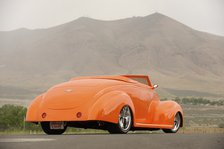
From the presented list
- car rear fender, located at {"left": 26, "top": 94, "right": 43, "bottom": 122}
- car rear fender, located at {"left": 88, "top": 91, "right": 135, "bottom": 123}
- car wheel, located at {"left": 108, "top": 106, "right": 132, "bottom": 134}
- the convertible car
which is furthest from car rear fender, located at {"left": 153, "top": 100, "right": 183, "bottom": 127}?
car rear fender, located at {"left": 26, "top": 94, "right": 43, "bottom": 122}

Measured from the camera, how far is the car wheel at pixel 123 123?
30.4ft

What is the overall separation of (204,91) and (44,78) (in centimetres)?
4773

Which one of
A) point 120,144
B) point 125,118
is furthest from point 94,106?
point 120,144

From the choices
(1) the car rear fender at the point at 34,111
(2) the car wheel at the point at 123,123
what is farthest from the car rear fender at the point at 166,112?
(1) the car rear fender at the point at 34,111

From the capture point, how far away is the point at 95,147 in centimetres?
688

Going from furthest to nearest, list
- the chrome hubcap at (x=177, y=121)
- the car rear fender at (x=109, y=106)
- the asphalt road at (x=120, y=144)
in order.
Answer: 1. the chrome hubcap at (x=177, y=121)
2. the car rear fender at (x=109, y=106)
3. the asphalt road at (x=120, y=144)

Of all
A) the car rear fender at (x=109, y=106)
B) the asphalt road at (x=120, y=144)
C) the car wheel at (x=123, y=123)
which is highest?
the car rear fender at (x=109, y=106)

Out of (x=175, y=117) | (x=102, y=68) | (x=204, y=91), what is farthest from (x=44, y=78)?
(x=175, y=117)

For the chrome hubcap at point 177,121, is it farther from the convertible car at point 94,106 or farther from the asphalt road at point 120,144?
the asphalt road at point 120,144

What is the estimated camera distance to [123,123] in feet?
31.5

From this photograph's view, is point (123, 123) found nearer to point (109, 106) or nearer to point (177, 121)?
point (109, 106)

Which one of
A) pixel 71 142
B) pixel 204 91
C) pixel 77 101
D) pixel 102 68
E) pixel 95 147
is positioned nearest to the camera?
pixel 95 147

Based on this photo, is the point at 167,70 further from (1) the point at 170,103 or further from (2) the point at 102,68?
(1) the point at 170,103

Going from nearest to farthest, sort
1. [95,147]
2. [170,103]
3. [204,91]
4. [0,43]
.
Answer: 1. [95,147]
2. [0,43]
3. [170,103]
4. [204,91]
